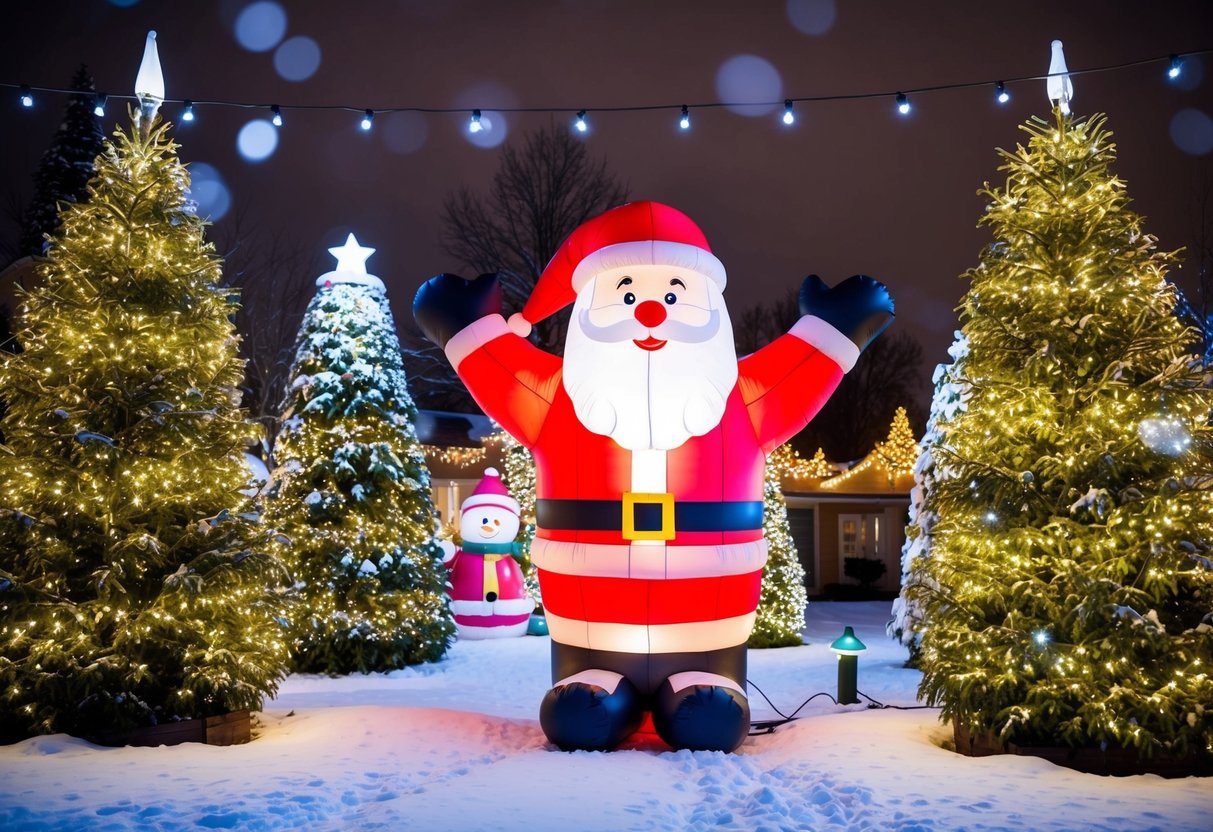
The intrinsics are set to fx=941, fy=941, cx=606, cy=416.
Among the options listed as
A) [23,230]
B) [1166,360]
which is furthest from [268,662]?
[23,230]

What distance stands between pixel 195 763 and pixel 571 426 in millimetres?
3219

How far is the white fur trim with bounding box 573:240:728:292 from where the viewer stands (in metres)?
6.62

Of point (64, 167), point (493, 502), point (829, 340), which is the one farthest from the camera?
point (64, 167)

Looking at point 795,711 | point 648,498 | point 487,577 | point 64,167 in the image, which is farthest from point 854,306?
point 64,167

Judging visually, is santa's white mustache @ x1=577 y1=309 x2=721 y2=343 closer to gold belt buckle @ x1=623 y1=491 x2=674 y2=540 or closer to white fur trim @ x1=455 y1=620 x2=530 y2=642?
gold belt buckle @ x1=623 y1=491 x2=674 y2=540

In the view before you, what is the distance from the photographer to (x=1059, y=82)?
716 cm

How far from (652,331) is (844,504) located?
19508 mm

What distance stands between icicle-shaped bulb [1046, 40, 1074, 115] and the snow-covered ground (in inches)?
188

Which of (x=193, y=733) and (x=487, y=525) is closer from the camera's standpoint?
(x=193, y=733)

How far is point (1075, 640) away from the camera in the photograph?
5.98 meters

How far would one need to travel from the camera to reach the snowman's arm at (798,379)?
22.9 feet

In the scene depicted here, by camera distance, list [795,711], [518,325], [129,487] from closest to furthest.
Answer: [129,487], [518,325], [795,711]

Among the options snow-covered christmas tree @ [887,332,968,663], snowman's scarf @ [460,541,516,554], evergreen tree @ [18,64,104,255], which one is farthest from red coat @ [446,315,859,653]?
evergreen tree @ [18,64,104,255]

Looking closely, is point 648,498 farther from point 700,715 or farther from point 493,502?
point 493,502
